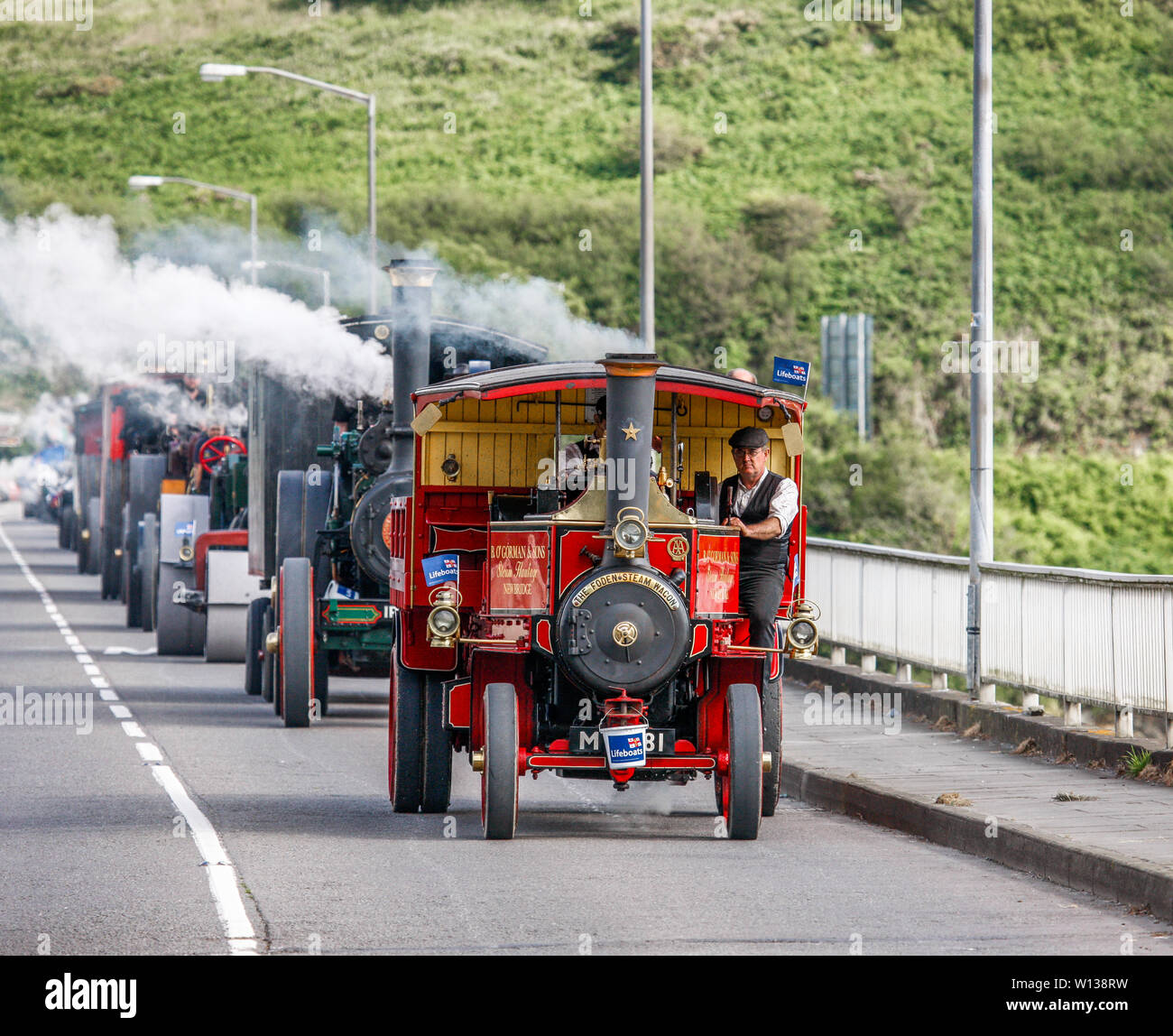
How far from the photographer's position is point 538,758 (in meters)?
11.1

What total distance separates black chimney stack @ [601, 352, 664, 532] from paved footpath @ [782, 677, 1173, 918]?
2.36m

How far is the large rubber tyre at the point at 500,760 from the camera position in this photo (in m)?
11.0

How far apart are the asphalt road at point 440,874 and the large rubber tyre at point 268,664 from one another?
10.1 feet

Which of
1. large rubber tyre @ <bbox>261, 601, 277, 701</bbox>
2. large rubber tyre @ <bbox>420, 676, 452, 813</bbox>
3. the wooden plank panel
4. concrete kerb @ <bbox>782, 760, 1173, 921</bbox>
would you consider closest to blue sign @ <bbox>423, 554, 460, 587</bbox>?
large rubber tyre @ <bbox>420, 676, 452, 813</bbox>

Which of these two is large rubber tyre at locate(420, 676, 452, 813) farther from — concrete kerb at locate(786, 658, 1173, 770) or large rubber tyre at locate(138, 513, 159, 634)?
large rubber tyre at locate(138, 513, 159, 634)

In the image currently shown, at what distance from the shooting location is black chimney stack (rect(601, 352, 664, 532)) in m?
10.8

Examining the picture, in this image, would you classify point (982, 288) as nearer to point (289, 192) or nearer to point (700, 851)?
point (700, 851)

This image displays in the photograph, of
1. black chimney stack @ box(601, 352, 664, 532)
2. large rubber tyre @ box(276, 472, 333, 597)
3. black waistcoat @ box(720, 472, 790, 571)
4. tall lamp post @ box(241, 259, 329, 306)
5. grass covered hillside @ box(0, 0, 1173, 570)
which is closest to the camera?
black chimney stack @ box(601, 352, 664, 532)

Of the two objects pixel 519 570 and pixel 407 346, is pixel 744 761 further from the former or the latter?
pixel 407 346

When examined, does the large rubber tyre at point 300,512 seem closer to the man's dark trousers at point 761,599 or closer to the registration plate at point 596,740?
the man's dark trousers at point 761,599

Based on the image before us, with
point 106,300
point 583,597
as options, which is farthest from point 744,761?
point 106,300

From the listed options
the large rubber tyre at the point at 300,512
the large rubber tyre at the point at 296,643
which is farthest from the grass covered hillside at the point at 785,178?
the large rubber tyre at the point at 296,643

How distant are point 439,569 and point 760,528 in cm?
166

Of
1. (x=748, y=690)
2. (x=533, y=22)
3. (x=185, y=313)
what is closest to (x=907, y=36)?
(x=533, y=22)
